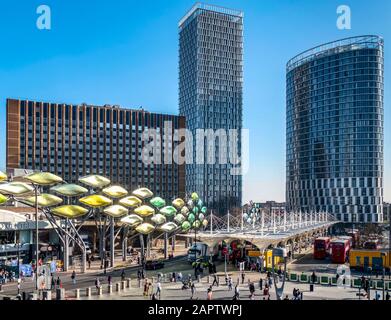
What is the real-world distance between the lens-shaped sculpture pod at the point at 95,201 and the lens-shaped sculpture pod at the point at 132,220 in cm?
447

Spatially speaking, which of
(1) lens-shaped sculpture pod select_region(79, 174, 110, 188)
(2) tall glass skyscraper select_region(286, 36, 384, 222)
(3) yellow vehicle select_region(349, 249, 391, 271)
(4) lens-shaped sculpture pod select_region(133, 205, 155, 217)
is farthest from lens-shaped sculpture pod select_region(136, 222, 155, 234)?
(2) tall glass skyscraper select_region(286, 36, 384, 222)

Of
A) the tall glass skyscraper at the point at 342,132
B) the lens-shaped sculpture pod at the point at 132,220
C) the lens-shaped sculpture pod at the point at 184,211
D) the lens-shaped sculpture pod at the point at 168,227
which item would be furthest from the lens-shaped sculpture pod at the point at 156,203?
the tall glass skyscraper at the point at 342,132

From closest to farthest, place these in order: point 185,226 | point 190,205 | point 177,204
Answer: point 185,226 → point 177,204 → point 190,205

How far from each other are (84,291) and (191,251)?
23278mm

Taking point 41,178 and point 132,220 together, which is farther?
point 132,220

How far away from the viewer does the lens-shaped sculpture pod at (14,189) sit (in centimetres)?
4366

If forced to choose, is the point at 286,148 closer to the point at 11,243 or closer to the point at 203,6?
the point at 203,6

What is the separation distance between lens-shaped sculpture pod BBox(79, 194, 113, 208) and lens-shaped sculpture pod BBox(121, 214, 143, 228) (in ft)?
14.7

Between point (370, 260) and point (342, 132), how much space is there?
3956 inches

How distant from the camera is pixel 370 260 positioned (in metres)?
51.1

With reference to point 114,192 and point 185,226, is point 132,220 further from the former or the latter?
point 185,226

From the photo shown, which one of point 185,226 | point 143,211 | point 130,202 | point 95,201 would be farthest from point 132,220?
point 185,226

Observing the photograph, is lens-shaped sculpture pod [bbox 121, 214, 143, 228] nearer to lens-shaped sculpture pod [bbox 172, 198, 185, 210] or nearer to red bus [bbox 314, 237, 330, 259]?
lens-shaped sculpture pod [bbox 172, 198, 185, 210]
